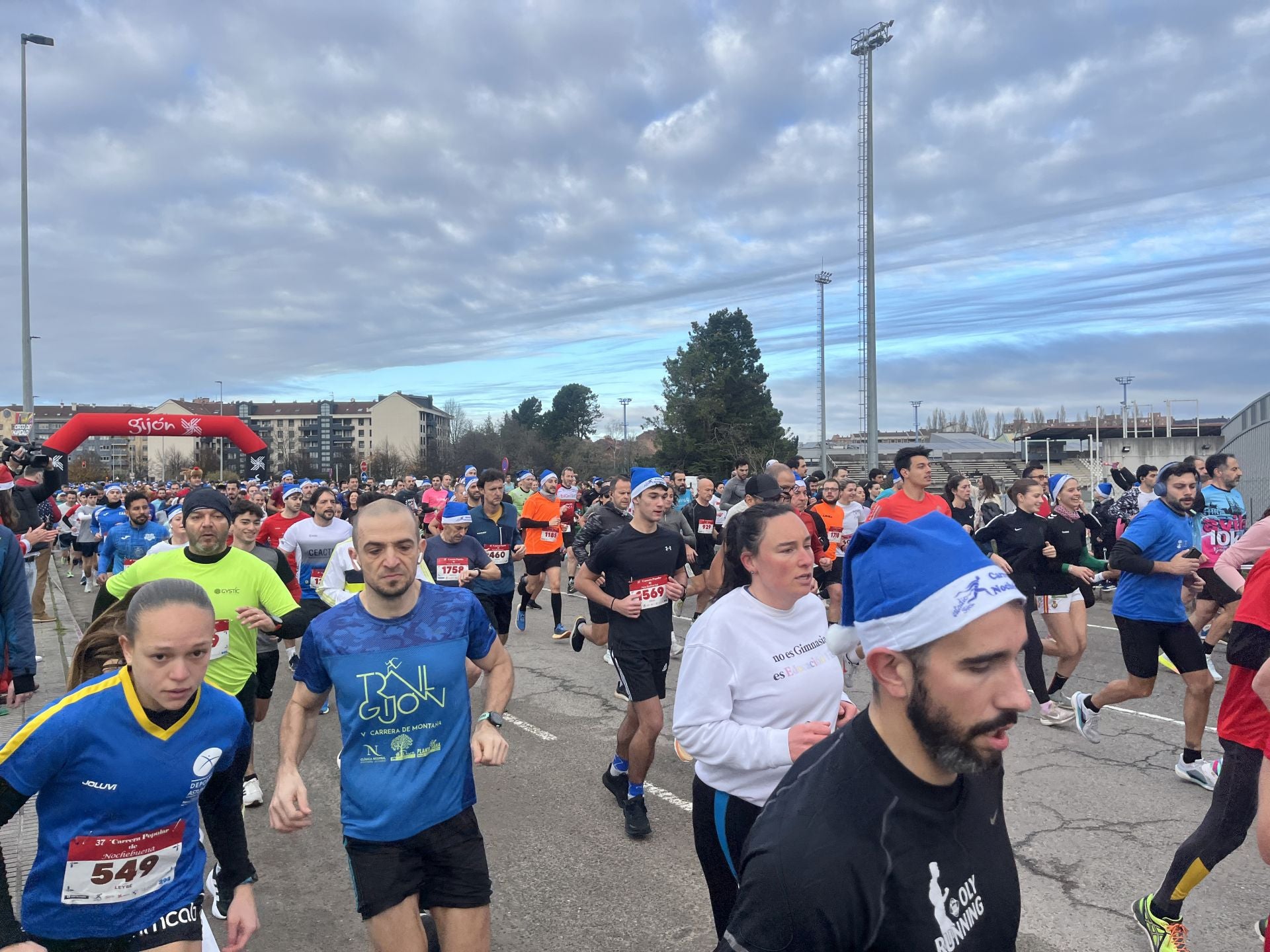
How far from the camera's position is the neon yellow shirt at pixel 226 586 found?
15.9 feet

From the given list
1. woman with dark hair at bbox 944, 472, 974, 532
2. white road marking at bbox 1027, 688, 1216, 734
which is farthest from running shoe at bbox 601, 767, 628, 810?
woman with dark hair at bbox 944, 472, 974, 532

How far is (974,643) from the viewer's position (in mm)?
1537

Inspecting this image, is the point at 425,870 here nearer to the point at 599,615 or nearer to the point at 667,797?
the point at 667,797

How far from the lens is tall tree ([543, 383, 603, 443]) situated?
79375 millimetres

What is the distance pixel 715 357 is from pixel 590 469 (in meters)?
13.1

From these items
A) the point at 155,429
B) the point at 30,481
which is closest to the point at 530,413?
the point at 155,429

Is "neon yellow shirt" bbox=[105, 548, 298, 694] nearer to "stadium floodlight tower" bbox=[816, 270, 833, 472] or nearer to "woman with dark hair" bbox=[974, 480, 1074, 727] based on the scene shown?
"woman with dark hair" bbox=[974, 480, 1074, 727]

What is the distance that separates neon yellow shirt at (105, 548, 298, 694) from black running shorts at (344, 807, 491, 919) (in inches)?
89.5

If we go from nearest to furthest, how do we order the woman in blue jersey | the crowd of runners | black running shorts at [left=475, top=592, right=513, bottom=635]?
the crowd of runners
the woman in blue jersey
black running shorts at [left=475, top=592, right=513, bottom=635]

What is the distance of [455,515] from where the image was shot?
7.80m

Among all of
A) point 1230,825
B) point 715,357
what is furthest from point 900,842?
point 715,357

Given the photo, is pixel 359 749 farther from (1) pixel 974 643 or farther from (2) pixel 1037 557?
(2) pixel 1037 557

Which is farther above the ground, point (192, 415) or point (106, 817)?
point (192, 415)

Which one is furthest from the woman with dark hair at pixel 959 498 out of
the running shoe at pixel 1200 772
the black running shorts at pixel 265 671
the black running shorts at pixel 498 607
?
the black running shorts at pixel 265 671
